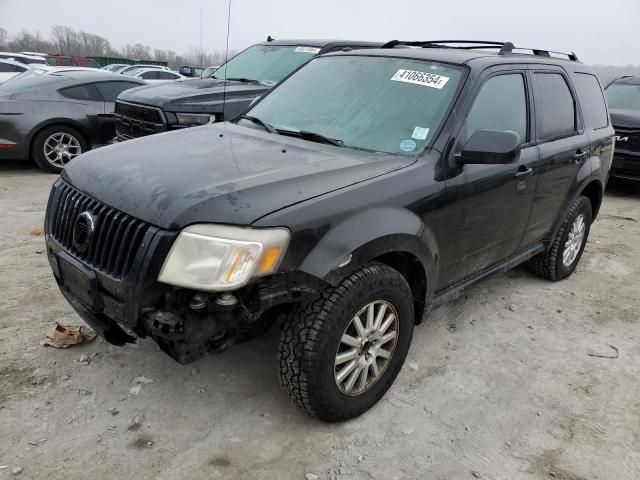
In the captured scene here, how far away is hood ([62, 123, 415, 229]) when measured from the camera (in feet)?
7.23

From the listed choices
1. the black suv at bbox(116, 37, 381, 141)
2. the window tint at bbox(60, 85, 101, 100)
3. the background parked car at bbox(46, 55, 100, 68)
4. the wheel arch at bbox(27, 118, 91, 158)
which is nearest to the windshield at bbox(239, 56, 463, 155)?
the black suv at bbox(116, 37, 381, 141)

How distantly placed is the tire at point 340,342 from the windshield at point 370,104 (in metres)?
0.82

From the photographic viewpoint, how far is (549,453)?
2627 mm

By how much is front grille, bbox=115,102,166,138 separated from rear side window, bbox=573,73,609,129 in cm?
445

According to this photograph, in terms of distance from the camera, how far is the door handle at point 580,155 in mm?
4098

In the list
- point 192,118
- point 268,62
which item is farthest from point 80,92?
point 268,62

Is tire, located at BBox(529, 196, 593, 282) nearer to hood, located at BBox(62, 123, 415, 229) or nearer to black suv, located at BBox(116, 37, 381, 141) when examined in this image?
hood, located at BBox(62, 123, 415, 229)


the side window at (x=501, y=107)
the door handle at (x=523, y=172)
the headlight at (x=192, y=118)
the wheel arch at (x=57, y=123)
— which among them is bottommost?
the wheel arch at (x=57, y=123)

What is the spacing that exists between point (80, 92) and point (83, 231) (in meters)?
6.49

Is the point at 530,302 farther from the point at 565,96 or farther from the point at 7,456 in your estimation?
the point at 7,456

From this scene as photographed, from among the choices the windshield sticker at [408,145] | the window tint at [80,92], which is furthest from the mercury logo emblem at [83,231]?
the window tint at [80,92]

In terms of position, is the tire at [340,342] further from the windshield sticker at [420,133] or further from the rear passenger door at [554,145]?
the rear passenger door at [554,145]

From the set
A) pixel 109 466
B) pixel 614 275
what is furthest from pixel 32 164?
pixel 614 275

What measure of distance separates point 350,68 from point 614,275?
3.33 metres
